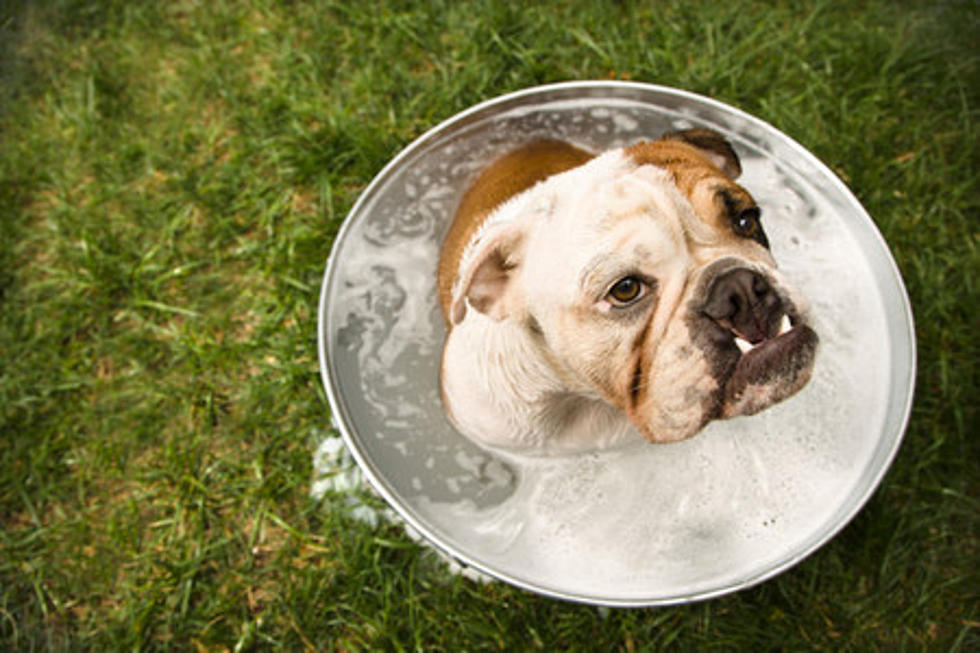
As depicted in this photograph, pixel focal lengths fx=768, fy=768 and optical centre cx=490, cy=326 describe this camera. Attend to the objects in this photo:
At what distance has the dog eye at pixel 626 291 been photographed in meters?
1.95

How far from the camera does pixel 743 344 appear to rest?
200 centimetres

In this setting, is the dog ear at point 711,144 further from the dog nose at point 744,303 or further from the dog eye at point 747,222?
the dog nose at point 744,303

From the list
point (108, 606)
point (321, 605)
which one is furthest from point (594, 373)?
point (108, 606)

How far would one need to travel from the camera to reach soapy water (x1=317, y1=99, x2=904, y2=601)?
2475 mm

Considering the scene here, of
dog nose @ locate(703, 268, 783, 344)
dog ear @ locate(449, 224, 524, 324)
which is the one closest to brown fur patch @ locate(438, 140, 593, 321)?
dog ear @ locate(449, 224, 524, 324)

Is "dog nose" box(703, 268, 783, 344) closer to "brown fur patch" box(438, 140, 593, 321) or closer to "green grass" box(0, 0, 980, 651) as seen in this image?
"brown fur patch" box(438, 140, 593, 321)

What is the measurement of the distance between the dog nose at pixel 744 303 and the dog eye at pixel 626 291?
173 millimetres

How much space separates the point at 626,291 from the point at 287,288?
1.97m

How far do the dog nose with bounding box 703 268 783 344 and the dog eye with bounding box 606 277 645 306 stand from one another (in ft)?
0.57

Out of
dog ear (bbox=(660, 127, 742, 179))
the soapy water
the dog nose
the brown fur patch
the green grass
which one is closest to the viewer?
the dog nose

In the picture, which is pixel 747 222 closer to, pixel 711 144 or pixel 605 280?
pixel 711 144

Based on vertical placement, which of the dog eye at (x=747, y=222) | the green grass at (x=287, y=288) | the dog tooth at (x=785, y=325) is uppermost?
the dog eye at (x=747, y=222)

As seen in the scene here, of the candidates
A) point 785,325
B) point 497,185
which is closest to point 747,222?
point 785,325

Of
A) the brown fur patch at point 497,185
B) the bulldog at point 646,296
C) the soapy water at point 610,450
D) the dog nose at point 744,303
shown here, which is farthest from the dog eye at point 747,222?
the brown fur patch at point 497,185
